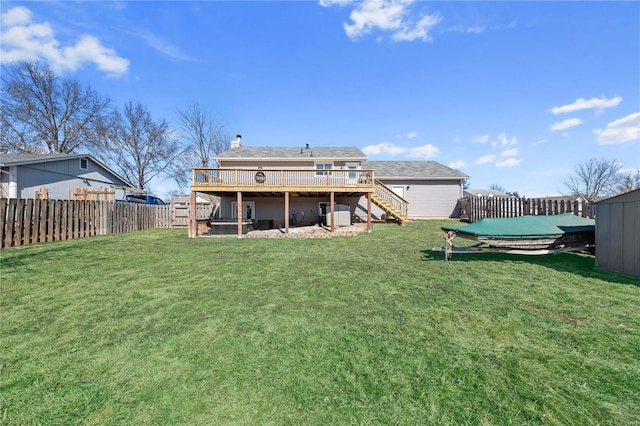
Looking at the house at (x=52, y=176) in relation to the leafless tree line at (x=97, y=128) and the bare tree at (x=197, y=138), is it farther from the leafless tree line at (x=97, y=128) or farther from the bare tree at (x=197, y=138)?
the bare tree at (x=197, y=138)

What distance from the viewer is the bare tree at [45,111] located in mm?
25109

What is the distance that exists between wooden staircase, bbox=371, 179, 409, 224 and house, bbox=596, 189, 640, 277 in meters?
10.00

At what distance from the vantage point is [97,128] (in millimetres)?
30203

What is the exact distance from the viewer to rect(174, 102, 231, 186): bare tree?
34.6 meters

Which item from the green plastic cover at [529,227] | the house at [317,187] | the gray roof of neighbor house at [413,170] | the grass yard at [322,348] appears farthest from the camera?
the gray roof of neighbor house at [413,170]

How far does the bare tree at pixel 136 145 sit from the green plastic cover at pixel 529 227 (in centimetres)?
3811

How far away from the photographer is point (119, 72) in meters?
21.9

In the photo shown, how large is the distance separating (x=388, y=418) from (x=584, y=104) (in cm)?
3517

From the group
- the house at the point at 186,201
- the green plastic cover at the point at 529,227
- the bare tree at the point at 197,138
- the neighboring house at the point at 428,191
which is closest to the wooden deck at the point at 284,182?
the house at the point at 186,201

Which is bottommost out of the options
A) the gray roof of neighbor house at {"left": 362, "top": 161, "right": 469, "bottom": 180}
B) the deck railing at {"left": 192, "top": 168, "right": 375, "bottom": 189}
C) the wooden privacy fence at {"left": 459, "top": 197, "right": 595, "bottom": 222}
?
the wooden privacy fence at {"left": 459, "top": 197, "right": 595, "bottom": 222}

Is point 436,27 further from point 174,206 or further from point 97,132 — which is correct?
point 97,132

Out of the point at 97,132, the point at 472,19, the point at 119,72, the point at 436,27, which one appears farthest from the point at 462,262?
the point at 97,132

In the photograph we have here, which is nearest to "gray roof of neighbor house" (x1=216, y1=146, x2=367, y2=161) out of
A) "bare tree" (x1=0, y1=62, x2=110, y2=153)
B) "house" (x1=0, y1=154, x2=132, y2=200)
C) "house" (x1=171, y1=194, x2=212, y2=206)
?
"house" (x1=171, y1=194, x2=212, y2=206)

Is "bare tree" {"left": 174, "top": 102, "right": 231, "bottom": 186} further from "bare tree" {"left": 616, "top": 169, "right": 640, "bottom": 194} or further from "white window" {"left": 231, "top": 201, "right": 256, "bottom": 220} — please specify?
"bare tree" {"left": 616, "top": 169, "right": 640, "bottom": 194}
